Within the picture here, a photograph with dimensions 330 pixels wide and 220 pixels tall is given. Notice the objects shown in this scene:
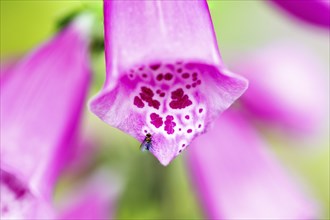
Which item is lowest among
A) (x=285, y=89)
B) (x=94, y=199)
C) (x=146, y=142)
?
(x=94, y=199)

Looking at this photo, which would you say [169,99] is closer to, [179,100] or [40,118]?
[179,100]

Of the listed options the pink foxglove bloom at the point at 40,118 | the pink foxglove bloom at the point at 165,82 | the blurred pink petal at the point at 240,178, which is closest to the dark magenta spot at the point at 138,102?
the pink foxglove bloom at the point at 165,82

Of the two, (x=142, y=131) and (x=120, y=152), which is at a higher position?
(x=142, y=131)

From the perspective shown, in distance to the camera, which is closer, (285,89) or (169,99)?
(169,99)

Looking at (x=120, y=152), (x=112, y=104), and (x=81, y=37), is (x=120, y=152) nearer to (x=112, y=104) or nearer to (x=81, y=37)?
(x=81, y=37)

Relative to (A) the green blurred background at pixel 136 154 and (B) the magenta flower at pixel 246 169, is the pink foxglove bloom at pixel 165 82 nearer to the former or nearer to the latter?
(A) the green blurred background at pixel 136 154

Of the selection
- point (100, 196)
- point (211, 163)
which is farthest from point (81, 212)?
point (211, 163)

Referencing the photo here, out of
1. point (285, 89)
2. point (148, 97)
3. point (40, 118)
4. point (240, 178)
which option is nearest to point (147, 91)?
point (148, 97)
